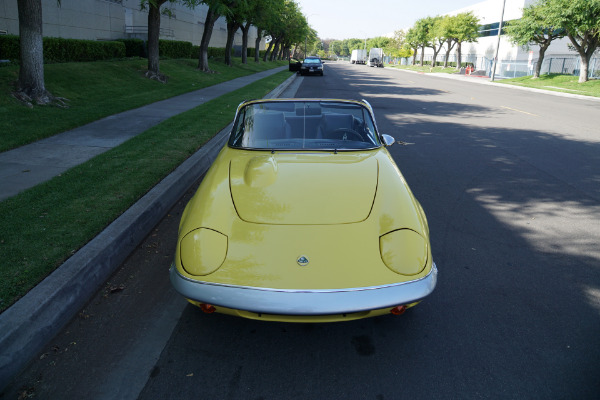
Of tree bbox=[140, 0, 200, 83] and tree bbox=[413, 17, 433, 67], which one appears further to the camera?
tree bbox=[413, 17, 433, 67]

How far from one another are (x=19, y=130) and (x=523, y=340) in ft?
29.7

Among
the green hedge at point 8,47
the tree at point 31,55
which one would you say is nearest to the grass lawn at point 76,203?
the tree at point 31,55

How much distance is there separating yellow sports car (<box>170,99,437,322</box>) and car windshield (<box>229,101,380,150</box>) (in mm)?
315

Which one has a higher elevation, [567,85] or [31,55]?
[567,85]

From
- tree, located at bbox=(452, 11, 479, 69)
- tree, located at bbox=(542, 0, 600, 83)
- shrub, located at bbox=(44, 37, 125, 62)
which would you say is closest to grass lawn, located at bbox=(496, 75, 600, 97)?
tree, located at bbox=(542, 0, 600, 83)

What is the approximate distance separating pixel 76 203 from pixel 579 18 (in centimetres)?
3497

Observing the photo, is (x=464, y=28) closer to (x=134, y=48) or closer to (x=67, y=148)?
(x=134, y=48)

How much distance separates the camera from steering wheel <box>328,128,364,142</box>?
4113 millimetres

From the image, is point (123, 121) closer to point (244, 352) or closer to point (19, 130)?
point (19, 130)

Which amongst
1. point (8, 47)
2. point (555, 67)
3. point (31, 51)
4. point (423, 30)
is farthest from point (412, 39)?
point (31, 51)

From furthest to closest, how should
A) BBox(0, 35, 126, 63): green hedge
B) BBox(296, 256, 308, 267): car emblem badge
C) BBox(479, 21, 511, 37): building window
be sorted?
BBox(479, 21, 511, 37): building window → BBox(0, 35, 126, 63): green hedge → BBox(296, 256, 308, 267): car emblem badge

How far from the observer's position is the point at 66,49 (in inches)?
713

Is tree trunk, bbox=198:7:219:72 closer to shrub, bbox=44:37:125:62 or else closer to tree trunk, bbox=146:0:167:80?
shrub, bbox=44:37:125:62

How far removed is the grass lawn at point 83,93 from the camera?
870 centimetres
